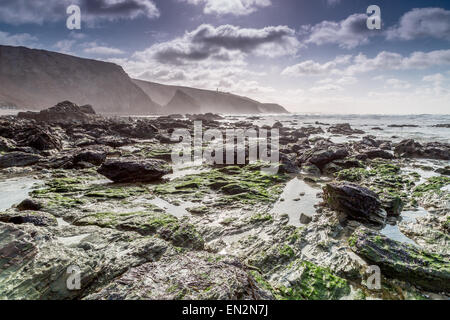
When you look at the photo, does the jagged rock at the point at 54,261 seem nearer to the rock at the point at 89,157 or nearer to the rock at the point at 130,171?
the rock at the point at 130,171

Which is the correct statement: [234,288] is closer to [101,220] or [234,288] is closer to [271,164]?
[101,220]

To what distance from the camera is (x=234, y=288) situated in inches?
123

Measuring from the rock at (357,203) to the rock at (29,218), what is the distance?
7928 millimetres

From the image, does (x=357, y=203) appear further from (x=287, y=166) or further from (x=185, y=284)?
(x=185, y=284)

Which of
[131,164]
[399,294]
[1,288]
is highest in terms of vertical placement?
[131,164]

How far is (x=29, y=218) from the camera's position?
508cm

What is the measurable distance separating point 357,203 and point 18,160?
15882 mm

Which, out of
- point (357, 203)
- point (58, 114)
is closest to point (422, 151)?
point (357, 203)

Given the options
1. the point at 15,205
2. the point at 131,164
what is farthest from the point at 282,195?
the point at 15,205

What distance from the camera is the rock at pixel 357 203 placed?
20.7 ft

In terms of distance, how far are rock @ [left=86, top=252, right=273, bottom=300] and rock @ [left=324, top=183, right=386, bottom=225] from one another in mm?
4403

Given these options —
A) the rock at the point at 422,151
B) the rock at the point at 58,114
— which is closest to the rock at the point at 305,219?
the rock at the point at 422,151

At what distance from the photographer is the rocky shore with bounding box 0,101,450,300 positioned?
11.0 ft

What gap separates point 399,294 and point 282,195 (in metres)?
5.14
